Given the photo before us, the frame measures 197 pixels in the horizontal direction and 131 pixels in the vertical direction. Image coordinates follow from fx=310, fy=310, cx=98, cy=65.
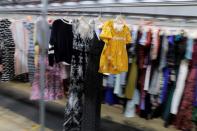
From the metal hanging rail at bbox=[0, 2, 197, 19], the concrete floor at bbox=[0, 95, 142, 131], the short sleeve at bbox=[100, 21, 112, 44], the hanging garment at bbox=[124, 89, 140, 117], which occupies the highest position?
the metal hanging rail at bbox=[0, 2, 197, 19]

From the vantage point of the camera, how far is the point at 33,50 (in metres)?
3.67

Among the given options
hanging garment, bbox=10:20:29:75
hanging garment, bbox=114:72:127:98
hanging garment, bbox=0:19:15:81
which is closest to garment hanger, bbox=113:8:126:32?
hanging garment, bbox=114:72:127:98

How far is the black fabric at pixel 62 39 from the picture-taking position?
311cm

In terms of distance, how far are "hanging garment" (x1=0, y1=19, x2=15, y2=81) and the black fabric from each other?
1.02 meters

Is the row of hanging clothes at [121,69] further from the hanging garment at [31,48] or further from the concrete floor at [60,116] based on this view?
the concrete floor at [60,116]

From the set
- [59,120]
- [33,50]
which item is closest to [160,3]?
[33,50]

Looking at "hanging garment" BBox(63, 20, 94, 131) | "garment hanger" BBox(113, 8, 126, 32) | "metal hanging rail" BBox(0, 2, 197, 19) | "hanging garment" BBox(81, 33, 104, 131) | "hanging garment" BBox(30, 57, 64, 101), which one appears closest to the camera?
"metal hanging rail" BBox(0, 2, 197, 19)

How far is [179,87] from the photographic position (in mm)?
2619

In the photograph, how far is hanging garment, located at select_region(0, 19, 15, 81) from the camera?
3926 millimetres

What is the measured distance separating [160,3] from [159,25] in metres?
0.81

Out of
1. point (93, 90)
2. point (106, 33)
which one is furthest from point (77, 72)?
point (106, 33)

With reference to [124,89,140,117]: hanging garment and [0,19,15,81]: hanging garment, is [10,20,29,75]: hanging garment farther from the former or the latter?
[124,89,140,117]: hanging garment

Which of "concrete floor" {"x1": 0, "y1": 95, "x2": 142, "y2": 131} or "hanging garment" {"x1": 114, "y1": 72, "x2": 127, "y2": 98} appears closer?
"hanging garment" {"x1": 114, "y1": 72, "x2": 127, "y2": 98}

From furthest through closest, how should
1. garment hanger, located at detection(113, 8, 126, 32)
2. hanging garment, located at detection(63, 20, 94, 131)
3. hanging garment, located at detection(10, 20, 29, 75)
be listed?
hanging garment, located at detection(10, 20, 29, 75) < hanging garment, located at detection(63, 20, 94, 131) < garment hanger, located at detection(113, 8, 126, 32)
